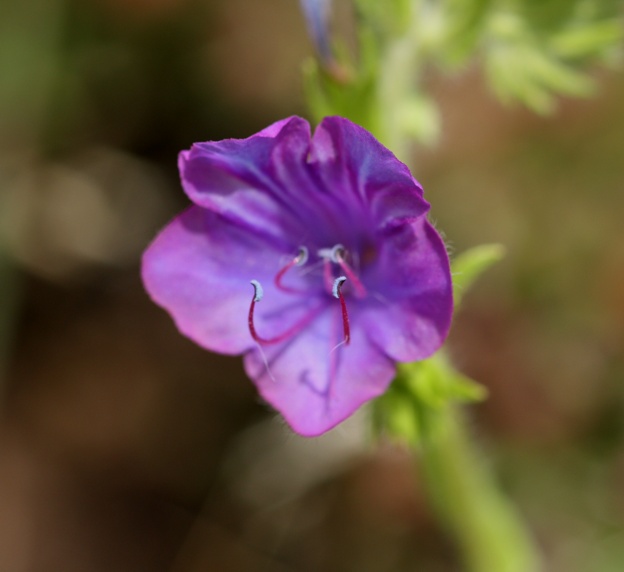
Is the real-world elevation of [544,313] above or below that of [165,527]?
above

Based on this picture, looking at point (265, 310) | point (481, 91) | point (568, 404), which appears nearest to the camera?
point (265, 310)

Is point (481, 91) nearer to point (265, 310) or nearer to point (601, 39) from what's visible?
point (601, 39)

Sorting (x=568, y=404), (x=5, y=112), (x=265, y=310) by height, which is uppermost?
(x=265, y=310)

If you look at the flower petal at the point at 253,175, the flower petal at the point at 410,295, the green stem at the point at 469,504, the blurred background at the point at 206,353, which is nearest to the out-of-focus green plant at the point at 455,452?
the green stem at the point at 469,504

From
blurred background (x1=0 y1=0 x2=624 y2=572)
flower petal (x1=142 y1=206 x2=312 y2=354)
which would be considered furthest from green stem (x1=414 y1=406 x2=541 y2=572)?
flower petal (x1=142 y1=206 x2=312 y2=354)

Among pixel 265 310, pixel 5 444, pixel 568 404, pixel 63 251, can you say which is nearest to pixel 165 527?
pixel 5 444

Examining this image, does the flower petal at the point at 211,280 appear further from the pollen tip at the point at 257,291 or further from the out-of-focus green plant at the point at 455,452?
the out-of-focus green plant at the point at 455,452

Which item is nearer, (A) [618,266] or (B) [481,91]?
(A) [618,266]

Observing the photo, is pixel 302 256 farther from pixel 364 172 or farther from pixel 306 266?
pixel 364 172
